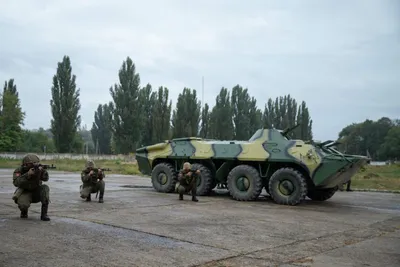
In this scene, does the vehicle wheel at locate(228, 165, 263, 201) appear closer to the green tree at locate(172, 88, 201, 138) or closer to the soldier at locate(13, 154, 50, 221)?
the soldier at locate(13, 154, 50, 221)

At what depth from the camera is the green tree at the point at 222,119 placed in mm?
48281

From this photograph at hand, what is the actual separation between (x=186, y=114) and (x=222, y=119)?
3701mm

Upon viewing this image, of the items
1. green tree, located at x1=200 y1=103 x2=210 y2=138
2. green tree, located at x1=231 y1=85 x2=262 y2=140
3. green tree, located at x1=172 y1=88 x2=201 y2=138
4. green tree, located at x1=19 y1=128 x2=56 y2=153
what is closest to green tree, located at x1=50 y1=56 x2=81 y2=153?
green tree, located at x1=172 y1=88 x2=201 y2=138

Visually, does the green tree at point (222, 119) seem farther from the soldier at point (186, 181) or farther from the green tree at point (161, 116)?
the soldier at point (186, 181)

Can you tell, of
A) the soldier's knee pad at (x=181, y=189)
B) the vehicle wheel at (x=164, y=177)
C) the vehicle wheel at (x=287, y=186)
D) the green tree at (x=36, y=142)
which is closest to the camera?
the vehicle wheel at (x=287, y=186)

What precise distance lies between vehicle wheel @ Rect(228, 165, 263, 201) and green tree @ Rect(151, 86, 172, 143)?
3676 cm

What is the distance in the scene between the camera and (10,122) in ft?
148

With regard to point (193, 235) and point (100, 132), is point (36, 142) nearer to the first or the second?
point (100, 132)

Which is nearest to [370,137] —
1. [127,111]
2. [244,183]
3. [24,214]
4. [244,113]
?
[244,113]

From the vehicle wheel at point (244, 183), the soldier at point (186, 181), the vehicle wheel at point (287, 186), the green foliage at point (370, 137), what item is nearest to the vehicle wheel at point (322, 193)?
the vehicle wheel at point (287, 186)

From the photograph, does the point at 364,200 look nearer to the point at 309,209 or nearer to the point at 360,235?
the point at 309,209

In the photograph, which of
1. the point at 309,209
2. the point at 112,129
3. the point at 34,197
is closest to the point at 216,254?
the point at 34,197

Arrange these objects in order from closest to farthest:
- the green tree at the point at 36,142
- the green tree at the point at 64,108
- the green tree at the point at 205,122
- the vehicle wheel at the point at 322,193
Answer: the vehicle wheel at the point at 322,193 < the green tree at the point at 64,108 < the green tree at the point at 205,122 < the green tree at the point at 36,142

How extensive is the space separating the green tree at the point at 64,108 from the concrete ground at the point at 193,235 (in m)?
35.8
